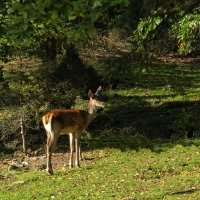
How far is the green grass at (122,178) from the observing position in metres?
12.6

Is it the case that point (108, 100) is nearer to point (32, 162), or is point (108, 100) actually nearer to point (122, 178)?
point (32, 162)

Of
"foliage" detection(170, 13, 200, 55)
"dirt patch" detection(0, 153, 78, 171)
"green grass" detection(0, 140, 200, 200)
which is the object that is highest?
"foliage" detection(170, 13, 200, 55)

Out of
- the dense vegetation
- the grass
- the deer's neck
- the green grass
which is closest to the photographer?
the dense vegetation

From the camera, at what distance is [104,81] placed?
29.6 m

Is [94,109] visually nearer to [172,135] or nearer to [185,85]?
[172,135]

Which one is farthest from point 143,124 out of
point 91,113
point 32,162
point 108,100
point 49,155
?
point 49,155

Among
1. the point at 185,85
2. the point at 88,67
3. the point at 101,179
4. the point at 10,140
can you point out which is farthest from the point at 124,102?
the point at 101,179

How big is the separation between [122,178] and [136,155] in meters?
3.88

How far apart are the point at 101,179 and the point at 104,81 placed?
50.2 feet

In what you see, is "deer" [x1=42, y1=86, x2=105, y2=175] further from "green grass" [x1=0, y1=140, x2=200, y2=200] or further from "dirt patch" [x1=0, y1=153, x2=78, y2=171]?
"dirt patch" [x1=0, y1=153, x2=78, y2=171]

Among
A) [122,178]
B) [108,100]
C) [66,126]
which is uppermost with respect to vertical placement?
[66,126]

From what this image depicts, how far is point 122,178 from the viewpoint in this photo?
14.5 m

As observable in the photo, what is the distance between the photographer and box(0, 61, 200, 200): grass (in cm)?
1303

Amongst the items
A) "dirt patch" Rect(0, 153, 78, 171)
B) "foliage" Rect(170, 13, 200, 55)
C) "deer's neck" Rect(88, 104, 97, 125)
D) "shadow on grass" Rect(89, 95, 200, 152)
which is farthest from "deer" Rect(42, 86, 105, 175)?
"foliage" Rect(170, 13, 200, 55)
